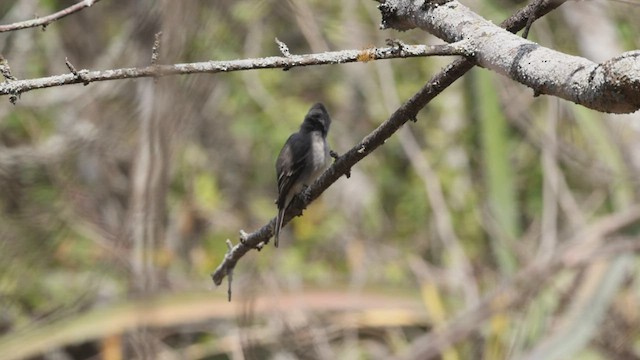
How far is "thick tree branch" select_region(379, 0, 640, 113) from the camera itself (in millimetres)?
1435

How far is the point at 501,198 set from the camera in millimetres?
5422

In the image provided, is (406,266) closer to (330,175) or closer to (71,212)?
(71,212)

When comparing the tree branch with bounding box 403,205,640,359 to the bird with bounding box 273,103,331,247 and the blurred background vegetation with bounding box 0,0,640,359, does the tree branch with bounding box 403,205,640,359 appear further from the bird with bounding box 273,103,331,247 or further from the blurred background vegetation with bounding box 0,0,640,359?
the bird with bounding box 273,103,331,247

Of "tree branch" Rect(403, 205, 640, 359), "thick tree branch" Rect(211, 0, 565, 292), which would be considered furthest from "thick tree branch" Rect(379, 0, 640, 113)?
"tree branch" Rect(403, 205, 640, 359)

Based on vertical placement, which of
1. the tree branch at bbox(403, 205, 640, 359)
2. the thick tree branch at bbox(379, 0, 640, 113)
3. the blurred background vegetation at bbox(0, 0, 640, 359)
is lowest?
the thick tree branch at bbox(379, 0, 640, 113)

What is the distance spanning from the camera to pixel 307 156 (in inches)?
145

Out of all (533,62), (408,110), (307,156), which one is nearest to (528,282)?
(307,156)

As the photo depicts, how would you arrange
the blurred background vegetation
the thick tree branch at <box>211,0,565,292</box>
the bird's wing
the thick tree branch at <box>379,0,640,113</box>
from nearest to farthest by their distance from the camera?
the thick tree branch at <box>379,0,640,113</box> < the thick tree branch at <box>211,0,565,292</box> < the bird's wing < the blurred background vegetation

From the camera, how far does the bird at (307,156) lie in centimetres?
363

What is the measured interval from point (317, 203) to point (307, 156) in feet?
14.4

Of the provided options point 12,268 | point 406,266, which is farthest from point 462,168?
point 12,268

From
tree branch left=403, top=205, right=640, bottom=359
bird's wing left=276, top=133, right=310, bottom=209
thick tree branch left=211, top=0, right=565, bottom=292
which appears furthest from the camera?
tree branch left=403, top=205, right=640, bottom=359

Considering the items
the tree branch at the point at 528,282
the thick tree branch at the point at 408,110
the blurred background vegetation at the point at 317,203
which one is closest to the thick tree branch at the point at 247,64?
the thick tree branch at the point at 408,110

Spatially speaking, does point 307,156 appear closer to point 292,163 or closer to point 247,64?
point 292,163
